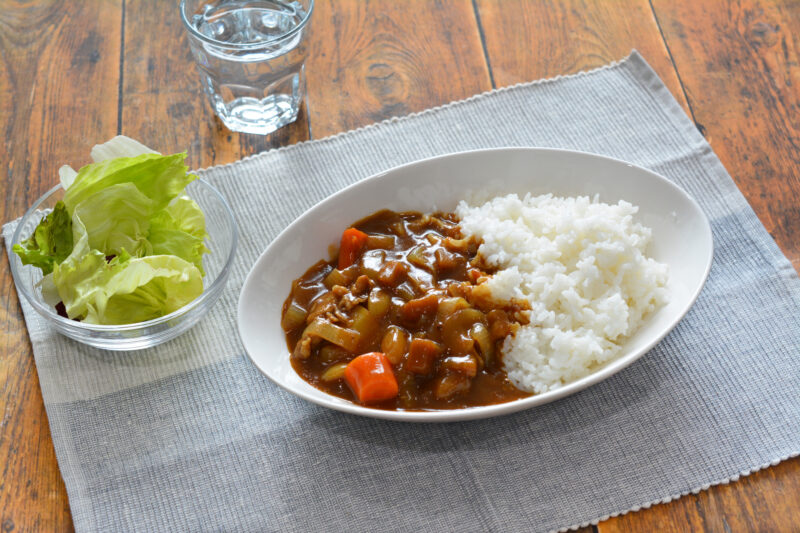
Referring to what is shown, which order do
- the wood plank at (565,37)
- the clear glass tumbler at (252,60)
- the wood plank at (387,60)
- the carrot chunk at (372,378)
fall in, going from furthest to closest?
1. the wood plank at (565,37)
2. the wood plank at (387,60)
3. the clear glass tumbler at (252,60)
4. the carrot chunk at (372,378)

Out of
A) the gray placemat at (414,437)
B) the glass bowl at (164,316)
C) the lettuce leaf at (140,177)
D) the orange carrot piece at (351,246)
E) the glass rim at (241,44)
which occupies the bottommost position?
the gray placemat at (414,437)

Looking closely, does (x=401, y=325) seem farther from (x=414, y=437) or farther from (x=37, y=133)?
(x=37, y=133)

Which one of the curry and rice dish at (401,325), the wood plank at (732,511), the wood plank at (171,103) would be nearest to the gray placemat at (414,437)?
the wood plank at (732,511)

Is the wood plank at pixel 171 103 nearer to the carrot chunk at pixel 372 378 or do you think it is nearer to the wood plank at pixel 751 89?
the carrot chunk at pixel 372 378

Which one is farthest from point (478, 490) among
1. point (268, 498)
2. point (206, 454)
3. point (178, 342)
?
point (178, 342)

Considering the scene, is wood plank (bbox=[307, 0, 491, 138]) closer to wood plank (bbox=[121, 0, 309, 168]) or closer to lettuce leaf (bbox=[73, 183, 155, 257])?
wood plank (bbox=[121, 0, 309, 168])

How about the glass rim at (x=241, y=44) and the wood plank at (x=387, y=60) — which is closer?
the glass rim at (x=241, y=44)
